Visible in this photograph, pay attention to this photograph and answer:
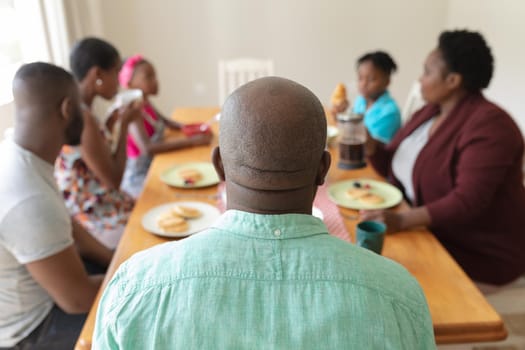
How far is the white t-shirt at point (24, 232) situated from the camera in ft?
3.76

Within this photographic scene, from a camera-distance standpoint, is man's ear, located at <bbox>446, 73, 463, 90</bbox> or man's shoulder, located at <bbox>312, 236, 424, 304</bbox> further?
man's ear, located at <bbox>446, 73, 463, 90</bbox>

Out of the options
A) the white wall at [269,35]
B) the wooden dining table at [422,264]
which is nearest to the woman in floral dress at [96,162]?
the wooden dining table at [422,264]

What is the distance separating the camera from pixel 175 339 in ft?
2.02

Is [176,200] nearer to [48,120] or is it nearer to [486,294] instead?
[48,120]

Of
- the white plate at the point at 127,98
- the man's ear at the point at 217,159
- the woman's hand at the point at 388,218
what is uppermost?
the man's ear at the point at 217,159

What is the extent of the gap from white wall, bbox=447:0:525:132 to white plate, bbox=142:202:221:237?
2396mm

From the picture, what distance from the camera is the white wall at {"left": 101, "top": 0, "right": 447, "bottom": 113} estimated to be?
11.8 feet

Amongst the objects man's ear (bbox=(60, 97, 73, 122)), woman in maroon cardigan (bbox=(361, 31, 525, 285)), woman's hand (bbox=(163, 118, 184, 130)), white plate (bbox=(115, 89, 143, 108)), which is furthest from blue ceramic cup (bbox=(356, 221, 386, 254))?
woman's hand (bbox=(163, 118, 184, 130))

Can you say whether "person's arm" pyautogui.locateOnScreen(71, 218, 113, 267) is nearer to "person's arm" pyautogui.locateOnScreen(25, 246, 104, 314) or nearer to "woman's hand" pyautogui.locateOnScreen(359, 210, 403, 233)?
"person's arm" pyautogui.locateOnScreen(25, 246, 104, 314)

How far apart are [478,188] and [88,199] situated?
136cm

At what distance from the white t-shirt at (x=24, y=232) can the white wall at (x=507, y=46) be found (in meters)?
2.82

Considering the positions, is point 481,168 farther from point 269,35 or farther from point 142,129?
point 269,35

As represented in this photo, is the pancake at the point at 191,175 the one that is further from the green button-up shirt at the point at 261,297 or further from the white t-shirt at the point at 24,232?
the green button-up shirt at the point at 261,297

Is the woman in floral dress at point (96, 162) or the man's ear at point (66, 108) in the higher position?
the man's ear at point (66, 108)
